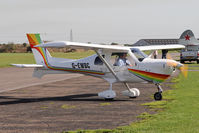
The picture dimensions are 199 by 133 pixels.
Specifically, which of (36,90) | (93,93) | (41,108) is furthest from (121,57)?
(36,90)

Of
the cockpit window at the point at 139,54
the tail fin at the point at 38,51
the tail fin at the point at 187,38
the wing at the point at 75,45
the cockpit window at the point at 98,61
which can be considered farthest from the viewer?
the tail fin at the point at 187,38

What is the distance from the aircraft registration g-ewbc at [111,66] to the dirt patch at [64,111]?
0.80 meters

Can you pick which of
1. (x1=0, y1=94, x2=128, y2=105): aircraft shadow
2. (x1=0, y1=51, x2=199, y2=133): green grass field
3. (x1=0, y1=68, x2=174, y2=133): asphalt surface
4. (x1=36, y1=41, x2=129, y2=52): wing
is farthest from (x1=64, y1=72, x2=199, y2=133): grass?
(x1=0, y1=94, x2=128, y2=105): aircraft shadow

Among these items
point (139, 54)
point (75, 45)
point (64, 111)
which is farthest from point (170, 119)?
point (139, 54)

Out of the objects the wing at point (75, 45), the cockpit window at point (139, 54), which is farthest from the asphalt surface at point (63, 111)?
the wing at point (75, 45)

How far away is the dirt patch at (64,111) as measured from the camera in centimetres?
920

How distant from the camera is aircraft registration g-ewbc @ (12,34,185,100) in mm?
13016

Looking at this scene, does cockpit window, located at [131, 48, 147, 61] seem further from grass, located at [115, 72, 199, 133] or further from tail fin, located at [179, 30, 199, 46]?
→ tail fin, located at [179, 30, 199, 46]

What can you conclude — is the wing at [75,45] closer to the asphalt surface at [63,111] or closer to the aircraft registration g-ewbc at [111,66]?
the aircraft registration g-ewbc at [111,66]

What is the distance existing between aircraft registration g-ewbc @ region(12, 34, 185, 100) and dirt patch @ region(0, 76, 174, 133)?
0.80 metres

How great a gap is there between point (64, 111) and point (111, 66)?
146 inches

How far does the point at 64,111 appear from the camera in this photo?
11.5m

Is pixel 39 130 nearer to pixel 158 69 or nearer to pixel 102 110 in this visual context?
pixel 102 110

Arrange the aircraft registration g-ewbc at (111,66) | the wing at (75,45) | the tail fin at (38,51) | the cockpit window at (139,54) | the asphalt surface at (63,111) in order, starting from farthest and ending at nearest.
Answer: the tail fin at (38,51), the cockpit window at (139,54), the aircraft registration g-ewbc at (111,66), the wing at (75,45), the asphalt surface at (63,111)
